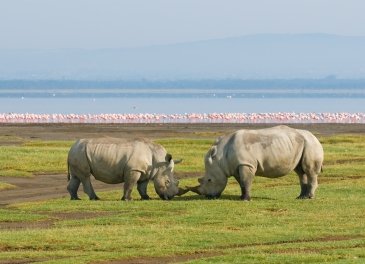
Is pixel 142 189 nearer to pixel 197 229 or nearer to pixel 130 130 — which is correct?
pixel 197 229

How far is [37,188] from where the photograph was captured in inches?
1528

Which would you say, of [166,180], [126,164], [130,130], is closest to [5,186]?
[126,164]

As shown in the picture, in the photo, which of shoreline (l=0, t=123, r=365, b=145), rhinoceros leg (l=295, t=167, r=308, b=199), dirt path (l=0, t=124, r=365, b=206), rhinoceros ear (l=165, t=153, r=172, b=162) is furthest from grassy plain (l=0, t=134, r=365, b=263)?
shoreline (l=0, t=123, r=365, b=145)

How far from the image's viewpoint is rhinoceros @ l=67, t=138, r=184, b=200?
106 ft

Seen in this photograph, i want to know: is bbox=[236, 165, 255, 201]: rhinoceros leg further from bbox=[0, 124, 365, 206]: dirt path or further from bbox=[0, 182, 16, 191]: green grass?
bbox=[0, 124, 365, 206]: dirt path

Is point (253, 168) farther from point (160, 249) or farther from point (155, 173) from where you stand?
point (160, 249)

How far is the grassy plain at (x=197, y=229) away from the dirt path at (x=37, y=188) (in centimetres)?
183

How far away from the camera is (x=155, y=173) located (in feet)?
107

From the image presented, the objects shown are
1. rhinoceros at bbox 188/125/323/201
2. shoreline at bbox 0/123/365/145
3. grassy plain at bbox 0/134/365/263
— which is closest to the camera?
grassy plain at bbox 0/134/365/263

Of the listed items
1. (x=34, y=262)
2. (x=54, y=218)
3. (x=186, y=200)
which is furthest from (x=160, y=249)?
(x=186, y=200)

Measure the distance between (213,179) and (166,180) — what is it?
1.25 meters

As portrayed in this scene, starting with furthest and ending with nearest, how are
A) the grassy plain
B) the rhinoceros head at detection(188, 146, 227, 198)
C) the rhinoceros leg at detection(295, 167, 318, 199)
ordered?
the rhinoceros leg at detection(295, 167, 318, 199), the rhinoceros head at detection(188, 146, 227, 198), the grassy plain

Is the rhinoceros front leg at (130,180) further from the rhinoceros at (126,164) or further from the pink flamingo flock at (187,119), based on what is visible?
the pink flamingo flock at (187,119)

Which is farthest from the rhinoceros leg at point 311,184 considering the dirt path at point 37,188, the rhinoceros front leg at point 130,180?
the dirt path at point 37,188
